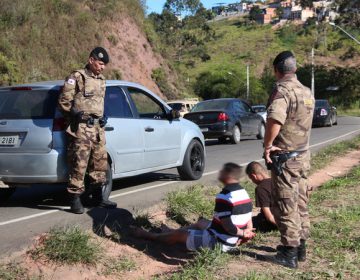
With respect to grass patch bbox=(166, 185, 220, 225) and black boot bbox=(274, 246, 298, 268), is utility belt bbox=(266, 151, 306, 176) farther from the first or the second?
grass patch bbox=(166, 185, 220, 225)

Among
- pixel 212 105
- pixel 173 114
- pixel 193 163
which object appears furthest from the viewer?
pixel 212 105

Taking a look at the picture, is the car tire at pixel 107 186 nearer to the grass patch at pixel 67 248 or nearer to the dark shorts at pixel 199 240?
the grass patch at pixel 67 248

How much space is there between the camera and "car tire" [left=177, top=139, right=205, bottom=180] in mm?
10039

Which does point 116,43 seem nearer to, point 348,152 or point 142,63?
point 142,63

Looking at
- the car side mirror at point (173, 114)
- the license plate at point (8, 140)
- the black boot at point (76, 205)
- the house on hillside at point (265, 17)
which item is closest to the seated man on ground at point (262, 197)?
the black boot at point (76, 205)

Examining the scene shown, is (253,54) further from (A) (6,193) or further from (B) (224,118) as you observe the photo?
(A) (6,193)

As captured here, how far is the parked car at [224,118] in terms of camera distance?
61.5ft

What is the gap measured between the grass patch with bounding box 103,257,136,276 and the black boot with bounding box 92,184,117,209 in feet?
6.45

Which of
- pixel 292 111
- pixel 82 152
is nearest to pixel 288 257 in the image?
pixel 292 111

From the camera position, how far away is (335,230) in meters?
6.34

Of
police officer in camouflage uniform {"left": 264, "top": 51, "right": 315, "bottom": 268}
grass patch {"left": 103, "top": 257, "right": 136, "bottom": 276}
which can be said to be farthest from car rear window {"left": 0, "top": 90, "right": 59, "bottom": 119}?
police officer in camouflage uniform {"left": 264, "top": 51, "right": 315, "bottom": 268}

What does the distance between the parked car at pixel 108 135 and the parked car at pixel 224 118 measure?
858 cm

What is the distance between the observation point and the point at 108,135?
7.90 meters

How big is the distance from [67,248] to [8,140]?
2599 mm
